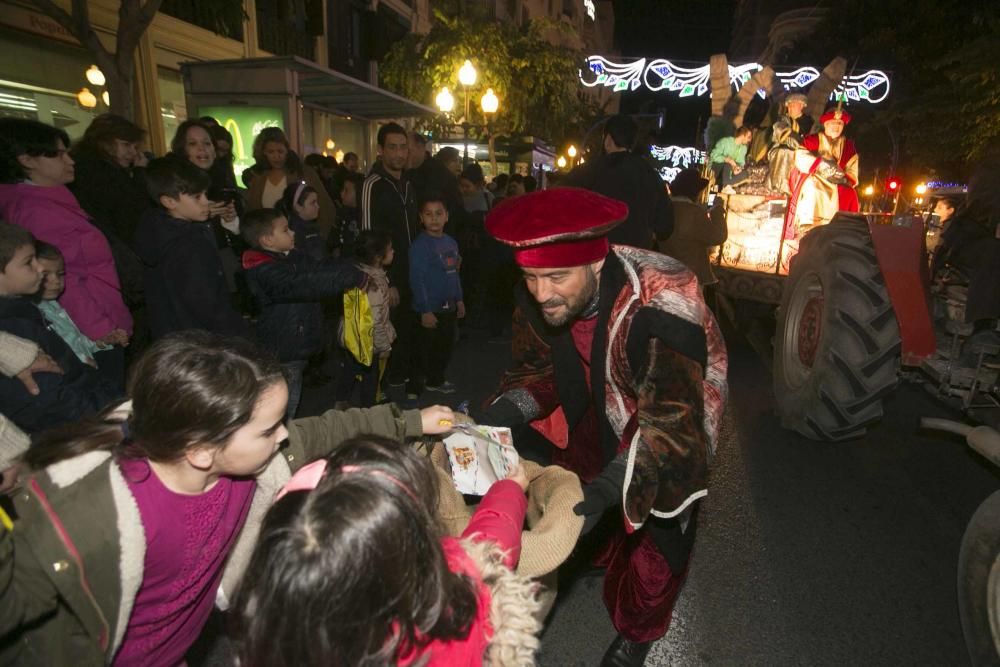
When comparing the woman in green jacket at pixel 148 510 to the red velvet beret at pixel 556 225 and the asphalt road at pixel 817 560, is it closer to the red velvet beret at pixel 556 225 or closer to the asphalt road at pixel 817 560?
the red velvet beret at pixel 556 225

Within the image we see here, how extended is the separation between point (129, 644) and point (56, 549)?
20.9 inches

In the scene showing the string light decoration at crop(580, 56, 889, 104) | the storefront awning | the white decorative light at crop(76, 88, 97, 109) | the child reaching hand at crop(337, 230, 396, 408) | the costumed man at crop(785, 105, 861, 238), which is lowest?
the child reaching hand at crop(337, 230, 396, 408)

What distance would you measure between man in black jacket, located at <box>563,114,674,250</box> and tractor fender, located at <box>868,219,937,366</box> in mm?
1558

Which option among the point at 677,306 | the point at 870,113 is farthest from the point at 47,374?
the point at 870,113

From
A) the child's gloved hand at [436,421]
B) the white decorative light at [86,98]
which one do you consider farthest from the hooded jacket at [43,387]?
the white decorative light at [86,98]

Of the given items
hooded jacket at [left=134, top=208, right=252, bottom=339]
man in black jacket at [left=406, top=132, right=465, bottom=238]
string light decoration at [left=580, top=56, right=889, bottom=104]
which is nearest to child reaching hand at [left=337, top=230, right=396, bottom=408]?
man in black jacket at [left=406, top=132, right=465, bottom=238]

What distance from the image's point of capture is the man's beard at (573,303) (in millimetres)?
2033

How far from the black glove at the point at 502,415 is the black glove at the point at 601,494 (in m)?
0.57

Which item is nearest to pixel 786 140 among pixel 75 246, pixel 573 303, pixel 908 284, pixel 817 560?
pixel 908 284

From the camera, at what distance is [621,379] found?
2053 millimetres

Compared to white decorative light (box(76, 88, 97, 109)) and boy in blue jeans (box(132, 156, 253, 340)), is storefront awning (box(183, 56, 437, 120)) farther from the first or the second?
boy in blue jeans (box(132, 156, 253, 340))

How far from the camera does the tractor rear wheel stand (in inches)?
137

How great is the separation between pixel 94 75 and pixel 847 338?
11.1 metres

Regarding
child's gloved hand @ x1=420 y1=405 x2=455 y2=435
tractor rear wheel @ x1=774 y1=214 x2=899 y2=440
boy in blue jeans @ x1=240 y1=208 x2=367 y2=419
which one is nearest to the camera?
child's gloved hand @ x1=420 y1=405 x2=455 y2=435
